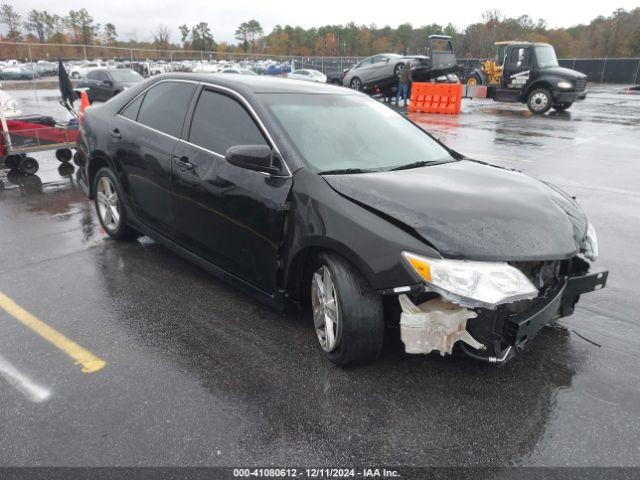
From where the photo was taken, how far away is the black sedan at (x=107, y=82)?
60.7 feet

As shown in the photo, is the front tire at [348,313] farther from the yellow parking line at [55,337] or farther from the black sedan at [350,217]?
the yellow parking line at [55,337]

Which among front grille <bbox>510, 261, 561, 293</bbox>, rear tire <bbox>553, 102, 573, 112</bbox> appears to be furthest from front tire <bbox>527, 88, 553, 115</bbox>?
front grille <bbox>510, 261, 561, 293</bbox>

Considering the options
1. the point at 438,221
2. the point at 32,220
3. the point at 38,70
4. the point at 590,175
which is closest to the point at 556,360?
the point at 438,221

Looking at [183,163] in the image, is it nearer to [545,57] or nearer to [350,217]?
[350,217]

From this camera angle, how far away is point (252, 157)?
3.13 m

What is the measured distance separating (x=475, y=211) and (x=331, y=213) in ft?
2.62

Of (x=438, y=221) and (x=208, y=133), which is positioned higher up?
(x=208, y=133)

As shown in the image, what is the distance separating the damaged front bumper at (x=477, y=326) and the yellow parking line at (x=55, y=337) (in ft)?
6.23

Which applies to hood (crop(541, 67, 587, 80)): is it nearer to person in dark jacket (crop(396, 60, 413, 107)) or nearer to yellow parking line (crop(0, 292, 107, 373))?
person in dark jacket (crop(396, 60, 413, 107))

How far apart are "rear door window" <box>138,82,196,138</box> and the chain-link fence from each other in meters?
21.1

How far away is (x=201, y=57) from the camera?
121 feet

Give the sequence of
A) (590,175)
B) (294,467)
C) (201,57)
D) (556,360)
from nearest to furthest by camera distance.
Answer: (294,467)
(556,360)
(590,175)
(201,57)

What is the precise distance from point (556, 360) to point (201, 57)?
38.0 meters

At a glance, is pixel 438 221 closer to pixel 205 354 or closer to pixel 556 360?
pixel 556 360
